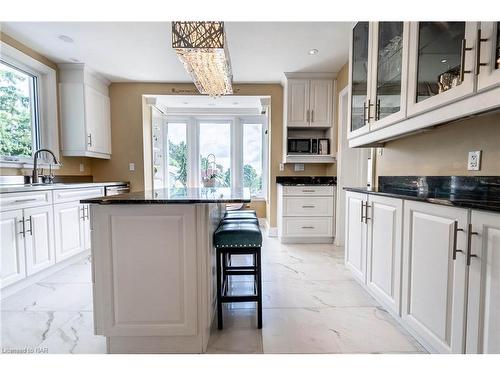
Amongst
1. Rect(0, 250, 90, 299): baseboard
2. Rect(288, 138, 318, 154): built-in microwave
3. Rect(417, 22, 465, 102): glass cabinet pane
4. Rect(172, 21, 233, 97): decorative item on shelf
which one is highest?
Rect(172, 21, 233, 97): decorative item on shelf

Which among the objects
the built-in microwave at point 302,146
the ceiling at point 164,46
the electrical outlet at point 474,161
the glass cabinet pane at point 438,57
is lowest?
the electrical outlet at point 474,161

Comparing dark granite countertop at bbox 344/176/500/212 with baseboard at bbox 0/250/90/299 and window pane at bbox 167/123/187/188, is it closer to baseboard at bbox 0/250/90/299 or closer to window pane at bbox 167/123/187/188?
baseboard at bbox 0/250/90/299

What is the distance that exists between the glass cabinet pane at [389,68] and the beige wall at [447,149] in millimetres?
366

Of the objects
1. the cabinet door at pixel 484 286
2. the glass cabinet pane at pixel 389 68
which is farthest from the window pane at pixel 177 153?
the cabinet door at pixel 484 286

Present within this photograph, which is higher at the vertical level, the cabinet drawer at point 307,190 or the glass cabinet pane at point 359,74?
the glass cabinet pane at point 359,74

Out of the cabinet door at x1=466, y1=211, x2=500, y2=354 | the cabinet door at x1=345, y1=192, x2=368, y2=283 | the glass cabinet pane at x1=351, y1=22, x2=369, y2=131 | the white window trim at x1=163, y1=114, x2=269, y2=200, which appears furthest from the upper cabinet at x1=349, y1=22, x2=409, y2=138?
the white window trim at x1=163, y1=114, x2=269, y2=200

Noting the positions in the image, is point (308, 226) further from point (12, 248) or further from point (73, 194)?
point (12, 248)

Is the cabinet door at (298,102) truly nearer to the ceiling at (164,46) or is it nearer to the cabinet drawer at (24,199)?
the ceiling at (164,46)

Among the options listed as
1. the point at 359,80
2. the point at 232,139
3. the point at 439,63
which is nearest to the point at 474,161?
the point at 439,63

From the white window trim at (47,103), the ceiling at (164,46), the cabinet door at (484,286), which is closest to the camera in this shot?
the cabinet door at (484,286)

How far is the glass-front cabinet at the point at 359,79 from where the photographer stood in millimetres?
2172

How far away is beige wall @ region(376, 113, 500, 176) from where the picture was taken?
1406mm

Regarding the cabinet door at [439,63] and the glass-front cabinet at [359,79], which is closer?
the cabinet door at [439,63]

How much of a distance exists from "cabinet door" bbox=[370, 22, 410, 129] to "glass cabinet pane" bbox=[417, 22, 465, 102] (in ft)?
0.32
